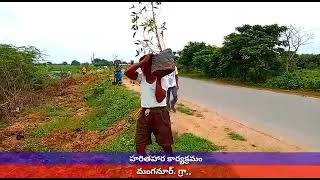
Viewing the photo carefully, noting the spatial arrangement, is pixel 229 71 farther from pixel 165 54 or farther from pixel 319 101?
pixel 165 54

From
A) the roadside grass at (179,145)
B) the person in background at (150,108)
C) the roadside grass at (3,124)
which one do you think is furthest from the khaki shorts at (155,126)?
the roadside grass at (3,124)

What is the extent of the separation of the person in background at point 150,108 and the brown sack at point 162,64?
0.09 m

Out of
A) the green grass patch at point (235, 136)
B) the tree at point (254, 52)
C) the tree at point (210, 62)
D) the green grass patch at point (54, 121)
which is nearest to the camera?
the green grass patch at point (235, 136)

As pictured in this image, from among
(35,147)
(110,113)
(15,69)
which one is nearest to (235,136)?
(35,147)

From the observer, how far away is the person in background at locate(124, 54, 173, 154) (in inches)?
223

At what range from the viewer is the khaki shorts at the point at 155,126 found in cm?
566

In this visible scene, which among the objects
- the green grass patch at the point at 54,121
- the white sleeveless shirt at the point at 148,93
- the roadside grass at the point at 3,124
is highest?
the white sleeveless shirt at the point at 148,93

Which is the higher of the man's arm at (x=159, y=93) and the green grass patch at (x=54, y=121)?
the man's arm at (x=159, y=93)

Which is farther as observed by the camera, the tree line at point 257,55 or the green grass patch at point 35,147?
the tree line at point 257,55

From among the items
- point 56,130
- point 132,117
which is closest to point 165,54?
point 132,117

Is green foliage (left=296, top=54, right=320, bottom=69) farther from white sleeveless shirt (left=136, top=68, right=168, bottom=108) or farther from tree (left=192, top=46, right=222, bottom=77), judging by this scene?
white sleeveless shirt (left=136, top=68, right=168, bottom=108)

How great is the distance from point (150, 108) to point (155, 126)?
0.24 m

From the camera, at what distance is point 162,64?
559cm

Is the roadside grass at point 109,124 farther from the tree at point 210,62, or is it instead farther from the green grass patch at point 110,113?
the tree at point 210,62
